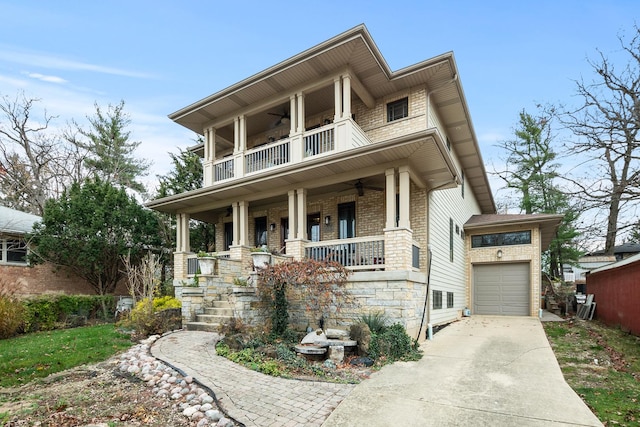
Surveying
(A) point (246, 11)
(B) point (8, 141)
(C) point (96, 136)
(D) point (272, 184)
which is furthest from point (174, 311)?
(C) point (96, 136)

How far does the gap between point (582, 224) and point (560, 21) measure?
5.72 metres

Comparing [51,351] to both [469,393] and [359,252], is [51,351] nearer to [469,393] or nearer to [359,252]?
[359,252]

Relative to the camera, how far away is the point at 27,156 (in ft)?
69.9

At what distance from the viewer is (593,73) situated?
968cm

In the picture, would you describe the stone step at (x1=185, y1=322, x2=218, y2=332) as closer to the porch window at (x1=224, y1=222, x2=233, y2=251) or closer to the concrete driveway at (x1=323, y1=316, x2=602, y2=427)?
the concrete driveway at (x1=323, y1=316, x2=602, y2=427)

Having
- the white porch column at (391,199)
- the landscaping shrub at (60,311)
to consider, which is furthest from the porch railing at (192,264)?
the white porch column at (391,199)

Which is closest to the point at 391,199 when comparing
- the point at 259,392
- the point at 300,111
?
the point at 300,111

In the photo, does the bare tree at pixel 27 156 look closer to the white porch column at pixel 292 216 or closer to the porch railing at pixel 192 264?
the porch railing at pixel 192 264

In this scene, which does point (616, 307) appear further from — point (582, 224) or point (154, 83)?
point (154, 83)

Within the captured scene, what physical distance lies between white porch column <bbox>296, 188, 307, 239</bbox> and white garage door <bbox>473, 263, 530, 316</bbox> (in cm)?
917

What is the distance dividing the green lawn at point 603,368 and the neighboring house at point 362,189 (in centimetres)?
292

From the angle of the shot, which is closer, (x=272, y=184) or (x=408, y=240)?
(x=408, y=240)

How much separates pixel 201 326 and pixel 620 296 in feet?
39.7

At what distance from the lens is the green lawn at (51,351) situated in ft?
18.4
